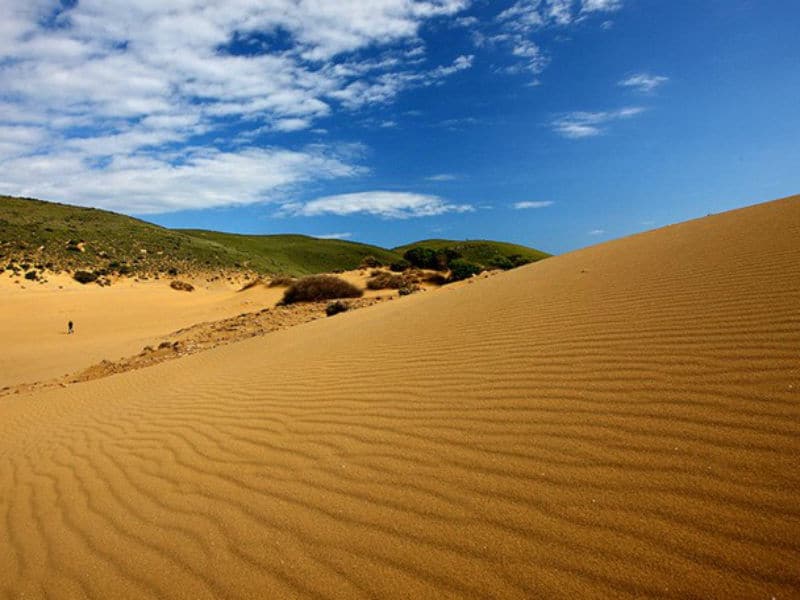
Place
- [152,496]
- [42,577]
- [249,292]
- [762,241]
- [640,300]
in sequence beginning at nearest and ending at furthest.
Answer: [42,577], [152,496], [640,300], [762,241], [249,292]

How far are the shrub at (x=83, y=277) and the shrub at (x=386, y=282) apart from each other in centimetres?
2301

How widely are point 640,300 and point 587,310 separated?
56 cm

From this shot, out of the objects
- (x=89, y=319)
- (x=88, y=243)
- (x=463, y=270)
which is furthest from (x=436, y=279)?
(x=88, y=243)

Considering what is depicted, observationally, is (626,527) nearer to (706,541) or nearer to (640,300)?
(706,541)

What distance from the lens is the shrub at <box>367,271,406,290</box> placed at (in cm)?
2045

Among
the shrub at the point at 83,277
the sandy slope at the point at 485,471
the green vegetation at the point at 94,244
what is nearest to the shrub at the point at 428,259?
the sandy slope at the point at 485,471

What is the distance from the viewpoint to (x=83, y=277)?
31891 millimetres

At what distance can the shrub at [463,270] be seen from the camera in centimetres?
2081

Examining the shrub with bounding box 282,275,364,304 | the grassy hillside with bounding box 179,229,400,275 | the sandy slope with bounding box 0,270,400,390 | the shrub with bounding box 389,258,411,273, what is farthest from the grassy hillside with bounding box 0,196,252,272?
the shrub with bounding box 282,275,364,304

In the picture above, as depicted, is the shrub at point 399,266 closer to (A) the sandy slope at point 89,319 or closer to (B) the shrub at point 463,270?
(A) the sandy slope at point 89,319

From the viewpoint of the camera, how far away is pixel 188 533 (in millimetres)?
2898

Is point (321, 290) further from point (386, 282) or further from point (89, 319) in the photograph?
point (89, 319)

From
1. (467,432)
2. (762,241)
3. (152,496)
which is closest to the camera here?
(467,432)

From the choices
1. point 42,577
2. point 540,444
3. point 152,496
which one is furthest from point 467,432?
point 42,577
